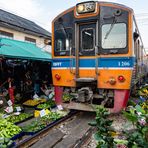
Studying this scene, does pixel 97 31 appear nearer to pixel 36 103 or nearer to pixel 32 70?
pixel 36 103

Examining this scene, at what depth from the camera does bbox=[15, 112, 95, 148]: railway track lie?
16.1 ft

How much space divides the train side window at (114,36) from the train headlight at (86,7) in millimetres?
665

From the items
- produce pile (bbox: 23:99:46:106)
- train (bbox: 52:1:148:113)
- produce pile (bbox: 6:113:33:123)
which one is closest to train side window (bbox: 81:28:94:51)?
train (bbox: 52:1:148:113)

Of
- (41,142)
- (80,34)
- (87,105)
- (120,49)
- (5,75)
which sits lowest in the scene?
(41,142)

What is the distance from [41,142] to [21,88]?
591 centimetres

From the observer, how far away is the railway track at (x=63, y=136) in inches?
193

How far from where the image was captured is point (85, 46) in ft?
23.7

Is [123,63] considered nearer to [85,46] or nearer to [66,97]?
[85,46]

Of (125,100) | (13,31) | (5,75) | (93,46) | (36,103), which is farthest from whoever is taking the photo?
(13,31)

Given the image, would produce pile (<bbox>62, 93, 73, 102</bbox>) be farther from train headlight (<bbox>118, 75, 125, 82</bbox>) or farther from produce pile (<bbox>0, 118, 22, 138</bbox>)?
produce pile (<bbox>0, 118, 22, 138</bbox>)

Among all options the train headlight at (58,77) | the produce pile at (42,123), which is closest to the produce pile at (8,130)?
the produce pile at (42,123)

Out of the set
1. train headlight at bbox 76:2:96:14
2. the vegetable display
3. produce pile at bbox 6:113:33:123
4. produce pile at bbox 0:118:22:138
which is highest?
train headlight at bbox 76:2:96:14

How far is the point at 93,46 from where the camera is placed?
7.08 metres

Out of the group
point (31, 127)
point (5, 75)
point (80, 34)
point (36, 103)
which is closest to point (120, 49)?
point (80, 34)
